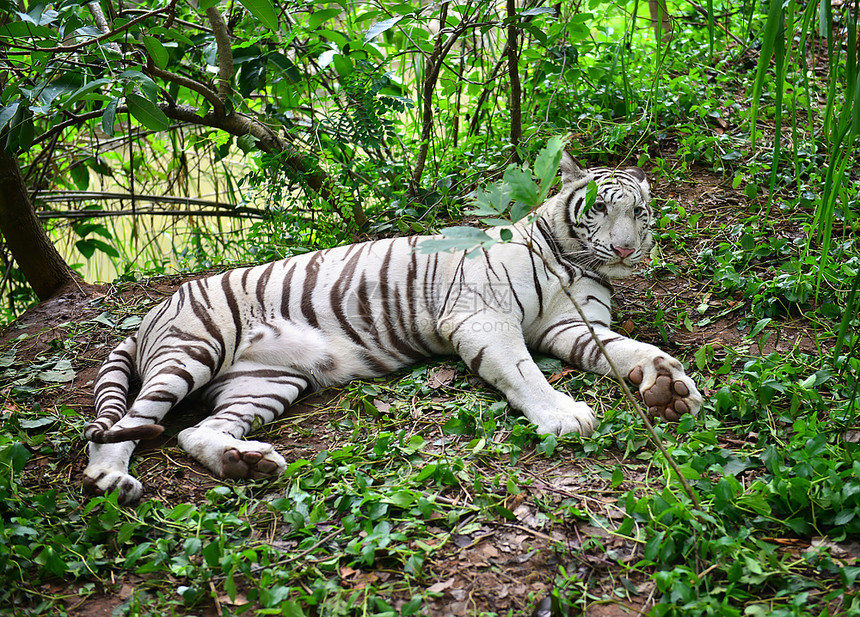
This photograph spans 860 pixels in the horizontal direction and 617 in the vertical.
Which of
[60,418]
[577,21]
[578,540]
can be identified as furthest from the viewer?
→ [577,21]

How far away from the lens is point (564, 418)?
96.7 inches

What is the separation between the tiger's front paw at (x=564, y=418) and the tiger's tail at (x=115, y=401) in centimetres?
135

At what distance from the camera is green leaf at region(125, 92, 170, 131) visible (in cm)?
253

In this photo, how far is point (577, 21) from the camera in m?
4.05

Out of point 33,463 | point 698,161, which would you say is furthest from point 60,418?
point 698,161

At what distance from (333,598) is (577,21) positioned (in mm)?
3558

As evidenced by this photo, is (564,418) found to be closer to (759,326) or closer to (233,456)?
(759,326)

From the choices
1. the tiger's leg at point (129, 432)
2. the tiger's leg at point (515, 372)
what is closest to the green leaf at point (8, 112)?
the tiger's leg at point (129, 432)

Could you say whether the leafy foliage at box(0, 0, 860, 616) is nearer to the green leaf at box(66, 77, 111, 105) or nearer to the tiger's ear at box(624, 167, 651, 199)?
the green leaf at box(66, 77, 111, 105)

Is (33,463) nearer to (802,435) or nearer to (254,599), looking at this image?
(254,599)

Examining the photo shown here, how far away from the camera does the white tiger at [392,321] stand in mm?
2697

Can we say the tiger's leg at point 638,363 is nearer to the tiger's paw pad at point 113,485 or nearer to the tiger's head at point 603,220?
the tiger's head at point 603,220

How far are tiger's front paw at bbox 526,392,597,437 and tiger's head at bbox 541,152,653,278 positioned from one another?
0.78 metres

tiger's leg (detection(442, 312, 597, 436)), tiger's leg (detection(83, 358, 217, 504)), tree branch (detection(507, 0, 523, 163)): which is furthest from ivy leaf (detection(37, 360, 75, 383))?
tree branch (detection(507, 0, 523, 163))
